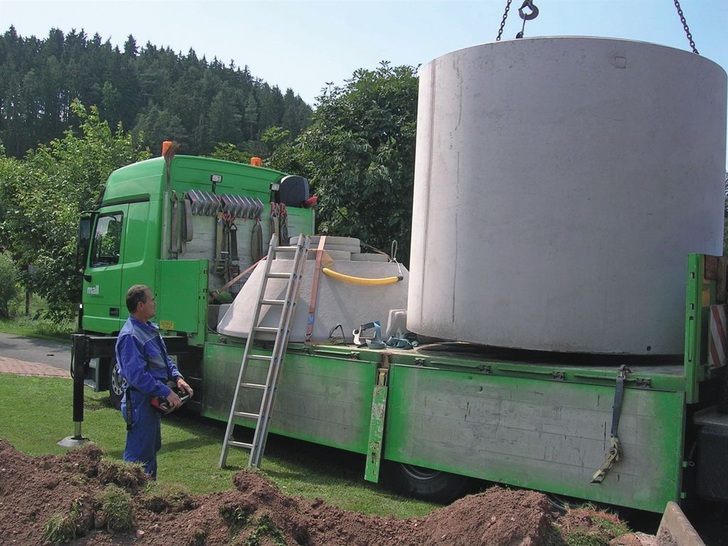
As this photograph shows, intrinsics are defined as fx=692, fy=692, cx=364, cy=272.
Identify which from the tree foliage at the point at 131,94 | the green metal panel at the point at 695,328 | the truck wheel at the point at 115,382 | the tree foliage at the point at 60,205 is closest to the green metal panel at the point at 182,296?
the truck wheel at the point at 115,382

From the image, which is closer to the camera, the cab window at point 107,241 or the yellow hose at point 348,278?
the yellow hose at point 348,278

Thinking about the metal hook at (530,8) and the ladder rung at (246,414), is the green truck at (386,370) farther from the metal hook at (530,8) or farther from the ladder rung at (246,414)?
the metal hook at (530,8)

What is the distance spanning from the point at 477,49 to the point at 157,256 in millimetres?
4791

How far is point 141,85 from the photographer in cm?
9975

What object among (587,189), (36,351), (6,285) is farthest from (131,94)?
(587,189)

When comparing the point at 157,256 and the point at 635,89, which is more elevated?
the point at 635,89

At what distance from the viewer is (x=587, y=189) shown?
4.77 metres

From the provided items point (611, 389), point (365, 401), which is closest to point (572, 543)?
point (611, 389)

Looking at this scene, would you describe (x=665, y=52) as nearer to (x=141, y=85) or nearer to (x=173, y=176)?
(x=173, y=176)

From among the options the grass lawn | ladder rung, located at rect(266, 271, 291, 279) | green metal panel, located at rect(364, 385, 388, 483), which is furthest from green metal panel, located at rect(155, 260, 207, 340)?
green metal panel, located at rect(364, 385, 388, 483)

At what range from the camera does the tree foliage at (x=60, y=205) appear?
16609mm

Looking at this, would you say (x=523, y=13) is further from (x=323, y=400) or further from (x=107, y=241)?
(x=107, y=241)

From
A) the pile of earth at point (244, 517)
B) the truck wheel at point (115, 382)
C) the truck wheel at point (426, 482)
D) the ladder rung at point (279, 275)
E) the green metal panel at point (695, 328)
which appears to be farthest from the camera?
the truck wheel at point (115, 382)

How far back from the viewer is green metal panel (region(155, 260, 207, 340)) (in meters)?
7.66
